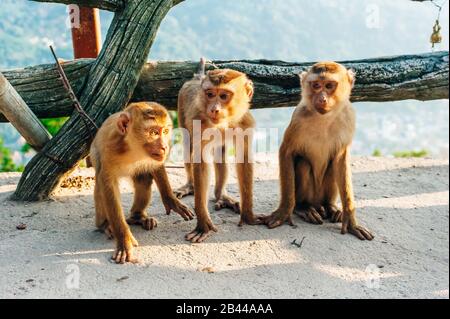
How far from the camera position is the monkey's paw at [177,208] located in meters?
4.69

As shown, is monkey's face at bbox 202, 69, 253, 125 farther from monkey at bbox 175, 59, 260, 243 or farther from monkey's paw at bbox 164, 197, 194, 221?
monkey's paw at bbox 164, 197, 194, 221

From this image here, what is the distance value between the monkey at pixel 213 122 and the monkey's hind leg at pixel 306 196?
0.45 metres

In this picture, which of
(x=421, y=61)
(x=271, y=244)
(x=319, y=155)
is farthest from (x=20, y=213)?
(x=421, y=61)

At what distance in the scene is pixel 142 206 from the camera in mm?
4652

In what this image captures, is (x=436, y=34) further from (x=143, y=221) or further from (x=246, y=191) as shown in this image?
(x=143, y=221)

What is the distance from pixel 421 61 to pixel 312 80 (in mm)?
1907

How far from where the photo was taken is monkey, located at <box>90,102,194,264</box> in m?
3.86

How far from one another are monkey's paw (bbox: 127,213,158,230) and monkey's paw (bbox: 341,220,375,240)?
62.8 inches

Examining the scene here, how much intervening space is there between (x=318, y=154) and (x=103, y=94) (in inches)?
81.3

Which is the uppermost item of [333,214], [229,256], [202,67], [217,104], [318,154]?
[202,67]

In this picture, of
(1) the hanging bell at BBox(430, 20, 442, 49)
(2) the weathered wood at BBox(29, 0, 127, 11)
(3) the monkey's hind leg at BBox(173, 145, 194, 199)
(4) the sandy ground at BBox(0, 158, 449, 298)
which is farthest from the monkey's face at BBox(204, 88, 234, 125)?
(1) the hanging bell at BBox(430, 20, 442, 49)

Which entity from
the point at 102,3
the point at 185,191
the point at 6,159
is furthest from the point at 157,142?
the point at 6,159

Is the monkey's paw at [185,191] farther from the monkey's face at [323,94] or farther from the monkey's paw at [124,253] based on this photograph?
the monkey's face at [323,94]
